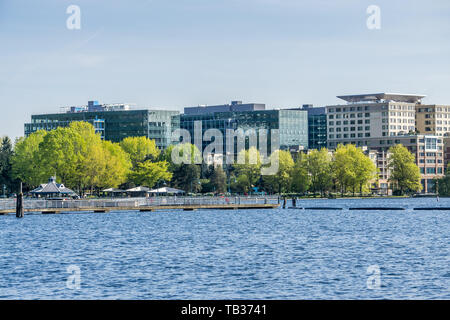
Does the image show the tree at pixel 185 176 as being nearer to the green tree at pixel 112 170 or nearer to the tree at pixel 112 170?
the tree at pixel 112 170

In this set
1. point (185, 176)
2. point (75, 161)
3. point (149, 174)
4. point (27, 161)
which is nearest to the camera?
point (75, 161)

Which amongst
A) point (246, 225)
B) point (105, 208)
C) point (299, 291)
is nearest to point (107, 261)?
point (299, 291)

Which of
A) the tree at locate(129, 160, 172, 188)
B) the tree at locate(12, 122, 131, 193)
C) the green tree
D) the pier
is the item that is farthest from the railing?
the tree at locate(129, 160, 172, 188)

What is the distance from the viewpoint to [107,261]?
6031cm

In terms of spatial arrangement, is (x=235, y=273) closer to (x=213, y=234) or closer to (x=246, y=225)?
(x=213, y=234)

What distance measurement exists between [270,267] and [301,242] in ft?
75.8

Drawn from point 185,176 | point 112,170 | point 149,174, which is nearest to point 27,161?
point 112,170

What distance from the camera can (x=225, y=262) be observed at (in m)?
58.8

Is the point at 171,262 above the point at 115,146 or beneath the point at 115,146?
beneath

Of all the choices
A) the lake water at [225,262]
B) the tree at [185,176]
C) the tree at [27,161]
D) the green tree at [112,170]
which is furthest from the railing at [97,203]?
the tree at [185,176]

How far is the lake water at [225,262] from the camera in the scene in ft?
144

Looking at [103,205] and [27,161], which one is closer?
[103,205]

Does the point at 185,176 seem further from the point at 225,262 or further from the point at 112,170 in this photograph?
the point at 225,262

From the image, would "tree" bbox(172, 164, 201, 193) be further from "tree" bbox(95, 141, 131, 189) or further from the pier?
the pier
